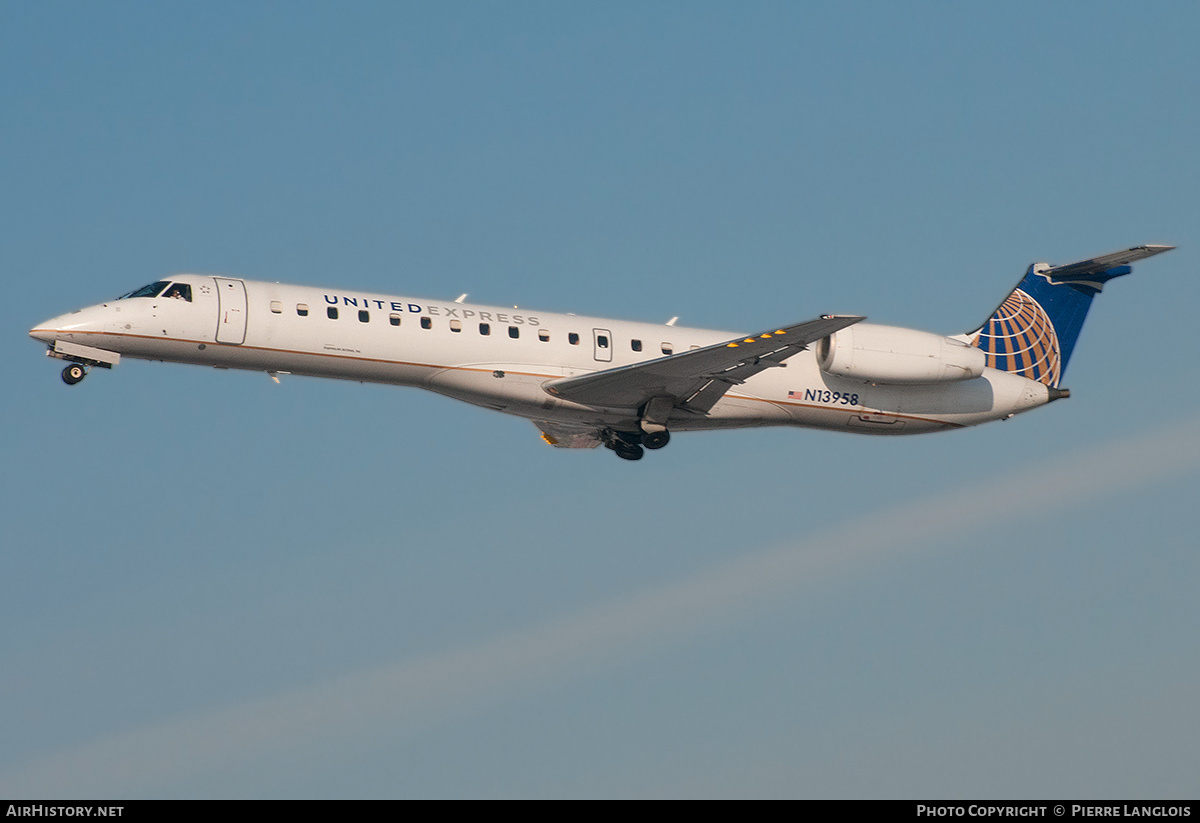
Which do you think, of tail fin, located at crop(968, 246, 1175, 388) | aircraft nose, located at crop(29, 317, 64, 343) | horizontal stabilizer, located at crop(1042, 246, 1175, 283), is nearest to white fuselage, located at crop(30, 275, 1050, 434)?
aircraft nose, located at crop(29, 317, 64, 343)

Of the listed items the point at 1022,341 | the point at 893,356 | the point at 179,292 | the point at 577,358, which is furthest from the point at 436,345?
the point at 1022,341

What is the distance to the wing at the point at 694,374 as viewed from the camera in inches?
1024

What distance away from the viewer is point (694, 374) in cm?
2712

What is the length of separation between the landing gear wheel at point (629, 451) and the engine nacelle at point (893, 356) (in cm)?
404

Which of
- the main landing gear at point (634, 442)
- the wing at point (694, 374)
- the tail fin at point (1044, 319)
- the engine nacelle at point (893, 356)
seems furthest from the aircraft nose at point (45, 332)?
the tail fin at point (1044, 319)

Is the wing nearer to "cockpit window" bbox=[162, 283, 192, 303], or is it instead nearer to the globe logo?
the globe logo

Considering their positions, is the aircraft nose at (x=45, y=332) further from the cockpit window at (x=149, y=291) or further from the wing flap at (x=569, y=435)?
the wing flap at (x=569, y=435)

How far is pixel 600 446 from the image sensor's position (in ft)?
102

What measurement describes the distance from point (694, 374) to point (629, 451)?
312cm

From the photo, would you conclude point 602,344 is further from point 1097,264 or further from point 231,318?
point 1097,264

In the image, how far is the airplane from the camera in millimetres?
25906
